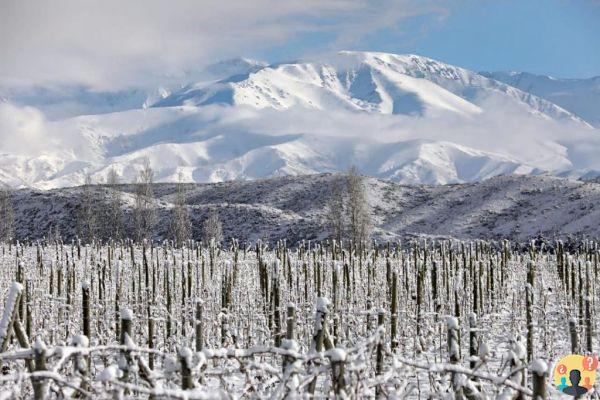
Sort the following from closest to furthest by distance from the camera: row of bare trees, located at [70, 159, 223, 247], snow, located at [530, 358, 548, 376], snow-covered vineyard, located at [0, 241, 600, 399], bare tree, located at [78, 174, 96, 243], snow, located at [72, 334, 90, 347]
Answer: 1. snow, located at [530, 358, 548, 376]
2. snow-covered vineyard, located at [0, 241, 600, 399]
3. snow, located at [72, 334, 90, 347]
4. row of bare trees, located at [70, 159, 223, 247]
5. bare tree, located at [78, 174, 96, 243]

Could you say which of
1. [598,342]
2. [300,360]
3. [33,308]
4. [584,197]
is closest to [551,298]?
[598,342]

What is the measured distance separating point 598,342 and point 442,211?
2318 inches

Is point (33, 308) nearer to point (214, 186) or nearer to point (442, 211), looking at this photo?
point (442, 211)

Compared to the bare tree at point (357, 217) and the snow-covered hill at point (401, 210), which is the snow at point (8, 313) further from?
the snow-covered hill at point (401, 210)

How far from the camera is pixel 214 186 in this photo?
95438 millimetres

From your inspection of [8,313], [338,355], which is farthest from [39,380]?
[338,355]

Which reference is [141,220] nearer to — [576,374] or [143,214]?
[143,214]

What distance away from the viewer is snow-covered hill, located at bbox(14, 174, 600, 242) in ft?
197

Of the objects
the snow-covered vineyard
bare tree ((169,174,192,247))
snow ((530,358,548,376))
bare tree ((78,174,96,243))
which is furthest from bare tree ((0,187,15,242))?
snow ((530,358,548,376))

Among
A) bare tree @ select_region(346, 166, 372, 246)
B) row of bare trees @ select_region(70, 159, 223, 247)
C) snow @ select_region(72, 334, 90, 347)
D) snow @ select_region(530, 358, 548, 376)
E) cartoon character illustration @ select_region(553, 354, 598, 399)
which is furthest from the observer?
row of bare trees @ select_region(70, 159, 223, 247)

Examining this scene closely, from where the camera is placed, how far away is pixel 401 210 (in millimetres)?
76625

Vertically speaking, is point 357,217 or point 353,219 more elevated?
point 357,217

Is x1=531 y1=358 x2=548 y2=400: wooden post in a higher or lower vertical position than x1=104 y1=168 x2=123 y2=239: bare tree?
lower

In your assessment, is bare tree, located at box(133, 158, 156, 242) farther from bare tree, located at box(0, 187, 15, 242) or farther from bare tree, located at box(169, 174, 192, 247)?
bare tree, located at box(0, 187, 15, 242)
